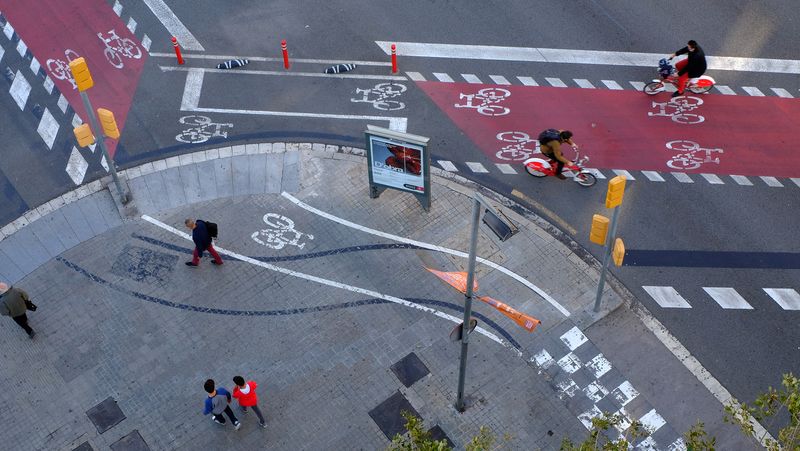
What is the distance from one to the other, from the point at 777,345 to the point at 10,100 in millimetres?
19917

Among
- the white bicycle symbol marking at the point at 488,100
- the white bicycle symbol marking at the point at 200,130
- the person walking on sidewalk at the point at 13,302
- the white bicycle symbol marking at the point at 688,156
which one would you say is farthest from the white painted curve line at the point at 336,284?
the white bicycle symbol marking at the point at 688,156

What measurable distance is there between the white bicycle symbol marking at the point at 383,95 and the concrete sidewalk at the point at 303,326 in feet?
7.99

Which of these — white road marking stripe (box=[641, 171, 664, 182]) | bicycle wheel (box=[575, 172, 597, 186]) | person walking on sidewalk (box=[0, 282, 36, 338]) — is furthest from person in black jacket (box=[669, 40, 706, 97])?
Answer: person walking on sidewalk (box=[0, 282, 36, 338])

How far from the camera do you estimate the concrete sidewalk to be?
53.9ft

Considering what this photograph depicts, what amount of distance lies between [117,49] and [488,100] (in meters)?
10.5

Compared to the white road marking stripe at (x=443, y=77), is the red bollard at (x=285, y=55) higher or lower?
higher

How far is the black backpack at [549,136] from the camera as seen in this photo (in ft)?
64.3

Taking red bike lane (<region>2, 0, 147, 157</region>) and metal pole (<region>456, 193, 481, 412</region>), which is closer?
metal pole (<region>456, 193, 481, 412</region>)

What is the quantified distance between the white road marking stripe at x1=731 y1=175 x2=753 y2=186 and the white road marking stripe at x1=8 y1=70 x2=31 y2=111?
18.4m

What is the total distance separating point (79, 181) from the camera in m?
20.4

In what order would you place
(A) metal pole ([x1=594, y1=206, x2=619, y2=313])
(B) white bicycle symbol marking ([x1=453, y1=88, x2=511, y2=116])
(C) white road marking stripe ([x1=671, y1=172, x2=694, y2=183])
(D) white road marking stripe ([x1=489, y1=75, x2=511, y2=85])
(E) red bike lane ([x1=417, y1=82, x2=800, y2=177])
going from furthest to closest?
(D) white road marking stripe ([x1=489, y1=75, x2=511, y2=85]) < (B) white bicycle symbol marking ([x1=453, y1=88, x2=511, y2=116]) < (E) red bike lane ([x1=417, y1=82, x2=800, y2=177]) < (C) white road marking stripe ([x1=671, y1=172, x2=694, y2=183]) < (A) metal pole ([x1=594, y1=206, x2=619, y2=313])

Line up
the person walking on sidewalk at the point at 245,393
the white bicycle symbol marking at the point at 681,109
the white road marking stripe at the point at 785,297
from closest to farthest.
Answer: the person walking on sidewalk at the point at 245,393 < the white road marking stripe at the point at 785,297 < the white bicycle symbol marking at the point at 681,109

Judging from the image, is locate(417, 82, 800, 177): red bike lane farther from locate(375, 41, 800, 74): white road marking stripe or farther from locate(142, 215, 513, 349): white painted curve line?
locate(142, 215, 513, 349): white painted curve line

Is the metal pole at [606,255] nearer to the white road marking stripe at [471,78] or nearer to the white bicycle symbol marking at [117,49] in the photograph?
the white road marking stripe at [471,78]
